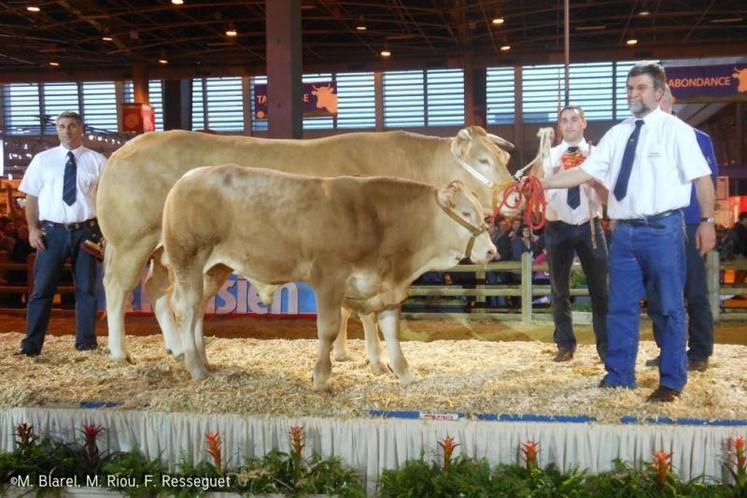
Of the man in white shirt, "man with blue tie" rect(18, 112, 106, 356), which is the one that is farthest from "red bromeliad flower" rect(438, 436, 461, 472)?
"man with blue tie" rect(18, 112, 106, 356)

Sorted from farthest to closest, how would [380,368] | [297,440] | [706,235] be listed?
[380,368], [706,235], [297,440]

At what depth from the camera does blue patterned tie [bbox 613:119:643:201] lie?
467 cm

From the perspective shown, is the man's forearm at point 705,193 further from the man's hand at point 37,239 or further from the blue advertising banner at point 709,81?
the blue advertising banner at point 709,81

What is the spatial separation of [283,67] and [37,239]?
467 centimetres

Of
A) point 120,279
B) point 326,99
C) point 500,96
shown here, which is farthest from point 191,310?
point 500,96

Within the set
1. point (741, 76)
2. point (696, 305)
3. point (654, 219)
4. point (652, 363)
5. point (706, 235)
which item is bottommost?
point (652, 363)

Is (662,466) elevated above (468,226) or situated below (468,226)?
below

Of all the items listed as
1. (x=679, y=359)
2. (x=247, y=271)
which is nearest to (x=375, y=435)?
(x=247, y=271)

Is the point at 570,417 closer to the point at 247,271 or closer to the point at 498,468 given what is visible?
the point at 498,468

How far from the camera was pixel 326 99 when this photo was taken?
1944 cm

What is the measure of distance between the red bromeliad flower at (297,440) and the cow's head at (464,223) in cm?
150

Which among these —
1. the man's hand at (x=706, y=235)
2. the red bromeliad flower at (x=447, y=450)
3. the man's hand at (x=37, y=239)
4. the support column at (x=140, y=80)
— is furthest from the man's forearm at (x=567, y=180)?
the support column at (x=140, y=80)

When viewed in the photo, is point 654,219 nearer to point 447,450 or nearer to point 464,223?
point 464,223

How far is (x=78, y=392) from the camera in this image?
5117 mm
